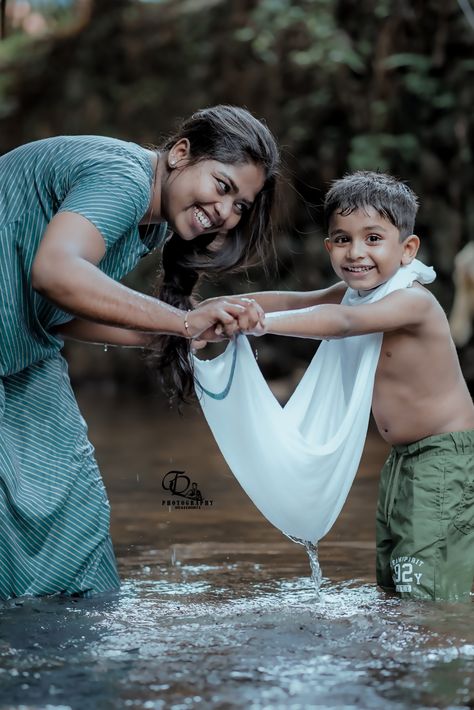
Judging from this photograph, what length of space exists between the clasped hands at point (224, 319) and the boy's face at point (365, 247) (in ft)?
1.38

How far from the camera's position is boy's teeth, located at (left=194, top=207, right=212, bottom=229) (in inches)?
114

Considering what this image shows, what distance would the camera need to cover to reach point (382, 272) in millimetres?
3207

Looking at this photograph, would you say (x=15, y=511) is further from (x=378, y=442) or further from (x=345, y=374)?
(x=378, y=442)

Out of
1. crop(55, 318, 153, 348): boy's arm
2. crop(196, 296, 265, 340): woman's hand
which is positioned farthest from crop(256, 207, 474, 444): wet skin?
crop(55, 318, 153, 348): boy's arm

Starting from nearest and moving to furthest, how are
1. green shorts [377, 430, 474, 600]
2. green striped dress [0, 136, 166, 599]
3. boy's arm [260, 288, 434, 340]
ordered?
green striped dress [0, 136, 166, 599] → boy's arm [260, 288, 434, 340] → green shorts [377, 430, 474, 600]

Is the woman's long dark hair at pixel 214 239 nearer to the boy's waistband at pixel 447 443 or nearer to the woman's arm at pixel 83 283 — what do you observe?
the woman's arm at pixel 83 283

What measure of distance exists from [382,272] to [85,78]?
12958mm

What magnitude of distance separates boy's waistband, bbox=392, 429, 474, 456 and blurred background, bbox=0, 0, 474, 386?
14.2ft

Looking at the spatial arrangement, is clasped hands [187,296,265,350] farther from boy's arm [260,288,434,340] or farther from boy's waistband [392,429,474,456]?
boy's waistband [392,429,474,456]

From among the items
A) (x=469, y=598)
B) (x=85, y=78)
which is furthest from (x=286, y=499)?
(x=85, y=78)

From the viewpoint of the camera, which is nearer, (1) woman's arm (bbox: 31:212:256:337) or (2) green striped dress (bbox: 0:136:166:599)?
(1) woman's arm (bbox: 31:212:256:337)

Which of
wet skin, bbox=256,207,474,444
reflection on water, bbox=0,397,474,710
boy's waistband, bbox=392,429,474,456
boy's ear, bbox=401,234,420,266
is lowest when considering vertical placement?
reflection on water, bbox=0,397,474,710

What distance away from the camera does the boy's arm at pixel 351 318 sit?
2.96 m

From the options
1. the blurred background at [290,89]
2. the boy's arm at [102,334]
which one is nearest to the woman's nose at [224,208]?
the boy's arm at [102,334]
